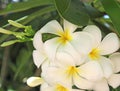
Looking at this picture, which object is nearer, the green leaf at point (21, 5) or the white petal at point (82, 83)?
the white petal at point (82, 83)

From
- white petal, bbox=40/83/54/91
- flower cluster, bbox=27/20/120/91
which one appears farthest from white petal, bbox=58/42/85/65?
white petal, bbox=40/83/54/91

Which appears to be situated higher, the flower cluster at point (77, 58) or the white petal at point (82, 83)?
the flower cluster at point (77, 58)

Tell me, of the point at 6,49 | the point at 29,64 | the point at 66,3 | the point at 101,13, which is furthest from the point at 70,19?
the point at 29,64

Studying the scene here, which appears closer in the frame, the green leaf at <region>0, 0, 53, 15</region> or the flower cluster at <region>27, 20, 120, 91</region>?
the flower cluster at <region>27, 20, 120, 91</region>

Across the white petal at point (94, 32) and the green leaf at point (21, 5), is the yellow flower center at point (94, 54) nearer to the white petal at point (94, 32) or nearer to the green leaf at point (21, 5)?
the white petal at point (94, 32)

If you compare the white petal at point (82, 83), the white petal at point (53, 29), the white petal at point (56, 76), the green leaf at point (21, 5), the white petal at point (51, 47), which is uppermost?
the green leaf at point (21, 5)

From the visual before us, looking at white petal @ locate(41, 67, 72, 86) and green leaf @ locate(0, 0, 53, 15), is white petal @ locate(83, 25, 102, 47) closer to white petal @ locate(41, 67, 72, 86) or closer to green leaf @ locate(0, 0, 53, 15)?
white petal @ locate(41, 67, 72, 86)

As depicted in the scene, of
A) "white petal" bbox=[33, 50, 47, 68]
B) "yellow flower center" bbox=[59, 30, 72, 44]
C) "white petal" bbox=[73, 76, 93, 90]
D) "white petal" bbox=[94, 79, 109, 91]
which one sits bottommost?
"white petal" bbox=[94, 79, 109, 91]

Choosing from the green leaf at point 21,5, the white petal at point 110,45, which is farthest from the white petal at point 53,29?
the green leaf at point 21,5

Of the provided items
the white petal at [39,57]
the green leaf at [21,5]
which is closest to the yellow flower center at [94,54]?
the white petal at [39,57]
